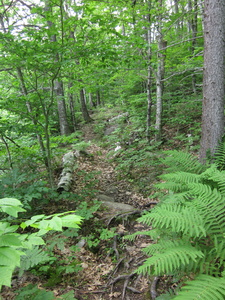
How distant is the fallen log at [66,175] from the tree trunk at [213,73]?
3.93 m

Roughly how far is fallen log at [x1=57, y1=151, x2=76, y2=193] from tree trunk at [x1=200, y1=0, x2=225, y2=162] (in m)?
3.93

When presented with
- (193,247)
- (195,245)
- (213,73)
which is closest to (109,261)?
(195,245)

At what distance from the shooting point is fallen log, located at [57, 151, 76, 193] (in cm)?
537

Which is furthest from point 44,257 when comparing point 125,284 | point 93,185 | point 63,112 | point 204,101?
point 63,112

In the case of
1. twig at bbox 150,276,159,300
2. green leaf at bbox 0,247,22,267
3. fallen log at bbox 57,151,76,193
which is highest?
green leaf at bbox 0,247,22,267

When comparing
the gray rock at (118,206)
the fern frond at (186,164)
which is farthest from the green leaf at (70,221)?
the gray rock at (118,206)

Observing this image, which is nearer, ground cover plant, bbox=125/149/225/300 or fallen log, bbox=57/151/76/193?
ground cover plant, bbox=125/149/225/300

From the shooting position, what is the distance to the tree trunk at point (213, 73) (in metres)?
3.68

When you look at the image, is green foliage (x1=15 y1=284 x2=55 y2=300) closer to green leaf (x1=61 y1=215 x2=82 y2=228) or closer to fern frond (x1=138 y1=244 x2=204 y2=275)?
fern frond (x1=138 y1=244 x2=204 y2=275)

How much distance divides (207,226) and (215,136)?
8.51 ft

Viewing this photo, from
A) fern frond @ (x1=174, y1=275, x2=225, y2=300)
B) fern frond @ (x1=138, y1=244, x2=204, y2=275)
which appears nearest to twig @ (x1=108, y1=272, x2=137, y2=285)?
fern frond @ (x1=138, y1=244, x2=204, y2=275)

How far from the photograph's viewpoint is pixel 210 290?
57.9 inches

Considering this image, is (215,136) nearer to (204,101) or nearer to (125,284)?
(204,101)

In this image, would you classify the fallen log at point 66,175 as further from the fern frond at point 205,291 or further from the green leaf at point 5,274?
the green leaf at point 5,274
